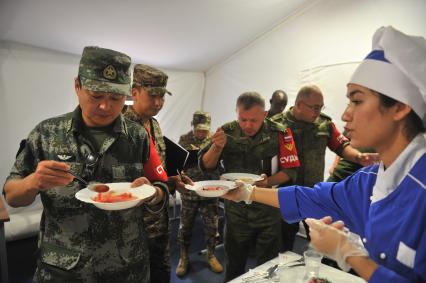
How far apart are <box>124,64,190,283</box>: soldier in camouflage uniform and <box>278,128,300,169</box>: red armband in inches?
34.3

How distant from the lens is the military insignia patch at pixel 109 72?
1.28 meters

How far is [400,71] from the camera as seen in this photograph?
3.07 feet

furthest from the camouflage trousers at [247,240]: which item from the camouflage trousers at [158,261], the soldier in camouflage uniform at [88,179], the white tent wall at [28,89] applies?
the white tent wall at [28,89]

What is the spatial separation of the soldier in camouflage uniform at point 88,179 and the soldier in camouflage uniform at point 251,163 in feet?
2.95

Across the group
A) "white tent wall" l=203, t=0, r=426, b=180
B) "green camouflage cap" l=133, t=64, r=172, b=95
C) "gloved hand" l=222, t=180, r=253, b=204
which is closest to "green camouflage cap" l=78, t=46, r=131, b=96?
"green camouflage cap" l=133, t=64, r=172, b=95

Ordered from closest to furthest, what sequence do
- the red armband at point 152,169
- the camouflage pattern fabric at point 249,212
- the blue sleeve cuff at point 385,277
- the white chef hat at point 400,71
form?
the blue sleeve cuff at point 385,277 → the white chef hat at point 400,71 → the red armband at point 152,169 → the camouflage pattern fabric at point 249,212

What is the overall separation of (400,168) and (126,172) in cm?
112

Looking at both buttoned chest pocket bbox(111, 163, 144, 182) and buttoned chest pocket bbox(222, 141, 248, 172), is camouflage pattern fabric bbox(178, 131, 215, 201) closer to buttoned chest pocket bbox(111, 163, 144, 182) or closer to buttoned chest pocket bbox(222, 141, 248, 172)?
buttoned chest pocket bbox(222, 141, 248, 172)

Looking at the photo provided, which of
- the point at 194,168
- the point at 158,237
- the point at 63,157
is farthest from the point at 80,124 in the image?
the point at 194,168

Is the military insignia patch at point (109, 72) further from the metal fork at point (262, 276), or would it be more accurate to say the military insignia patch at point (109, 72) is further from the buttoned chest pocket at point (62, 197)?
the metal fork at point (262, 276)

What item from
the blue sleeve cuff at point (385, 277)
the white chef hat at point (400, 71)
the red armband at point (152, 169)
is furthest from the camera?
the red armband at point (152, 169)

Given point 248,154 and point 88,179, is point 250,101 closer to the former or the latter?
point 248,154

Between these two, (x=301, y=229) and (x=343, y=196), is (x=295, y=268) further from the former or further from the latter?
(x=301, y=229)

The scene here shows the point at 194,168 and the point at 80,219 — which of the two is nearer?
the point at 80,219
